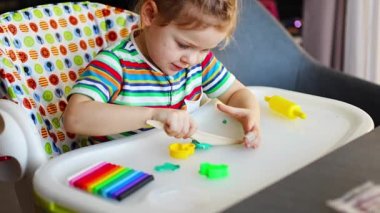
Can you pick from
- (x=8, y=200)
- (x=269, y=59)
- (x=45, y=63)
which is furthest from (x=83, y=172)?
(x=8, y=200)

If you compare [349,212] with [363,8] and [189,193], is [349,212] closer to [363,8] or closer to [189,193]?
[189,193]

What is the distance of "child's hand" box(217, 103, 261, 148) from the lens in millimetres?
960

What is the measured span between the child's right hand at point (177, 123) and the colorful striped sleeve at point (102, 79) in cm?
14

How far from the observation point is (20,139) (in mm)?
908

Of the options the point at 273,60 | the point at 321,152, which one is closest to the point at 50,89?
the point at 321,152

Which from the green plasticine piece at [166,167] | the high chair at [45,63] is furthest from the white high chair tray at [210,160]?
the high chair at [45,63]

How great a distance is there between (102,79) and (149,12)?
15 centimetres

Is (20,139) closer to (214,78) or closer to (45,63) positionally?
(45,63)

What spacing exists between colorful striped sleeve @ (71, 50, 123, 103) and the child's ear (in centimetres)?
9

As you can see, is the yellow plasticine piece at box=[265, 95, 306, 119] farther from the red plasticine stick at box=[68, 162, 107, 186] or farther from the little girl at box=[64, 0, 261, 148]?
the red plasticine stick at box=[68, 162, 107, 186]

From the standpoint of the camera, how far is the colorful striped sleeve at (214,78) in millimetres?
1157

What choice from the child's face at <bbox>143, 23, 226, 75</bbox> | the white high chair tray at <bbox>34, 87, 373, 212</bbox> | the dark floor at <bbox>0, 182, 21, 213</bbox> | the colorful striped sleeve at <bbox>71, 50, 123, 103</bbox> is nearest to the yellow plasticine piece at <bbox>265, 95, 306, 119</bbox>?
the white high chair tray at <bbox>34, 87, 373, 212</bbox>

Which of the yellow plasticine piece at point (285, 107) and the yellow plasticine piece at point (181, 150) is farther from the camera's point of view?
the yellow plasticine piece at point (285, 107)

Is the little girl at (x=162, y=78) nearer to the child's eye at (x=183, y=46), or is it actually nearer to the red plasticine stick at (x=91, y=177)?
the child's eye at (x=183, y=46)
